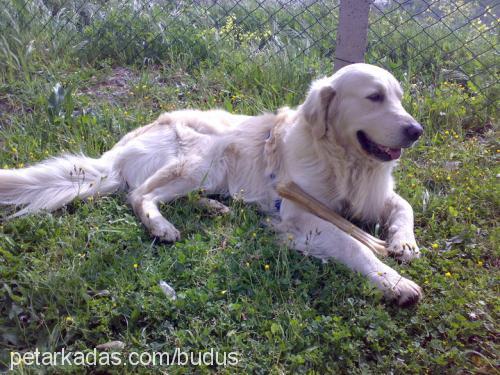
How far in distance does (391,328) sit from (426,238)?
0.86m

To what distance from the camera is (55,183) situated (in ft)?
10.2

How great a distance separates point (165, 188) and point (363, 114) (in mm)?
1324

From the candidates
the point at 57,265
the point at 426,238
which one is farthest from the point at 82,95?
the point at 426,238

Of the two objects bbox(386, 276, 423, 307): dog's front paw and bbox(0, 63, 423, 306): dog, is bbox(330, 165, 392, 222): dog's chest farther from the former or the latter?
bbox(386, 276, 423, 307): dog's front paw

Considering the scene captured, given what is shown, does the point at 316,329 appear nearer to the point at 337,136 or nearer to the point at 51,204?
the point at 337,136

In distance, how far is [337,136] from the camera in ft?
9.69

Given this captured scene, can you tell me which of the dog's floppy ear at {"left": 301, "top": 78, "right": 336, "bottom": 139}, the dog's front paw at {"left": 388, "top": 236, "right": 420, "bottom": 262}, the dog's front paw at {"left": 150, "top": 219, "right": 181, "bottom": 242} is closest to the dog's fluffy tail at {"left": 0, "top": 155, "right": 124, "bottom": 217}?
the dog's front paw at {"left": 150, "top": 219, "right": 181, "bottom": 242}

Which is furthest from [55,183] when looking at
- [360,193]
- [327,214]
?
[360,193]

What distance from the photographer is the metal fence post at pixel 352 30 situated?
3.55 metres

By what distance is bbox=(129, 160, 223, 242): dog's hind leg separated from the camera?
9.59ft

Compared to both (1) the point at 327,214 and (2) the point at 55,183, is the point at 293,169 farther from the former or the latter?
(2) the point at 55,183

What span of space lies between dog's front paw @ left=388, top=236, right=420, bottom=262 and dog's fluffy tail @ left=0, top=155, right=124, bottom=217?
5.82ft

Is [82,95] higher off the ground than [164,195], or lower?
higher

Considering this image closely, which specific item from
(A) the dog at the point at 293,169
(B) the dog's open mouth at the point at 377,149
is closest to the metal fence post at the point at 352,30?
(A) the dog at the point at 293,169
